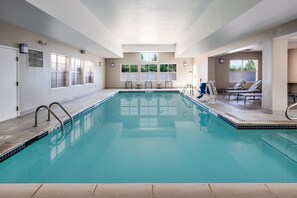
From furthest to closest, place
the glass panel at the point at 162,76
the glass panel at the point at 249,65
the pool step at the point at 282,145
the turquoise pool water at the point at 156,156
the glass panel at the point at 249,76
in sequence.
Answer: the glass panel at the point at 162,76 → the glass panel at the point at 249,76 → the glass panel at the point at 249,65 → the pool step at the point at 282,145 → the turquoise pool water at the point at 156,156

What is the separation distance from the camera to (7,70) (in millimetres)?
6082

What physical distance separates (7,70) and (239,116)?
5507 millimetres

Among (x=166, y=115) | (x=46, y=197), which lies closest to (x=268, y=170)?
(x=46, y=197)

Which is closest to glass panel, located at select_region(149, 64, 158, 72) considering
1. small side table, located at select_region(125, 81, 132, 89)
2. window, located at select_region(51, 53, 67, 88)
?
small side table, located at select_region(125, 81, 132, 89)

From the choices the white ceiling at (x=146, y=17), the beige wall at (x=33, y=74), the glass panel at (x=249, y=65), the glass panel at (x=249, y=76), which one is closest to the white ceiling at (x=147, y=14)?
the white ceiling at (x=146, y=17)

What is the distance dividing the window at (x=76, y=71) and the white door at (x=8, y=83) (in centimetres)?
467

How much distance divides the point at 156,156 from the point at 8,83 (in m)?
4.11

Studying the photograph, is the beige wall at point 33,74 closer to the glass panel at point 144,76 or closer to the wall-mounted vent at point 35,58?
the wall-mounted vent at point 35,58

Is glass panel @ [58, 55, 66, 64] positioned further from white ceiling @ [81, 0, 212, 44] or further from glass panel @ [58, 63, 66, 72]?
white ceiling @ [81, 0, 212, 44]

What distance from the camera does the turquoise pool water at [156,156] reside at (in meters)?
3.23

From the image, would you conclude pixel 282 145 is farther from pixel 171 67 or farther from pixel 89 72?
pixel 171 67

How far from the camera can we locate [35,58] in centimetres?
743

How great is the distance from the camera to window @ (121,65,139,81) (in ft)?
59.5

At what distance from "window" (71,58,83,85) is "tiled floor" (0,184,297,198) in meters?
8.96
